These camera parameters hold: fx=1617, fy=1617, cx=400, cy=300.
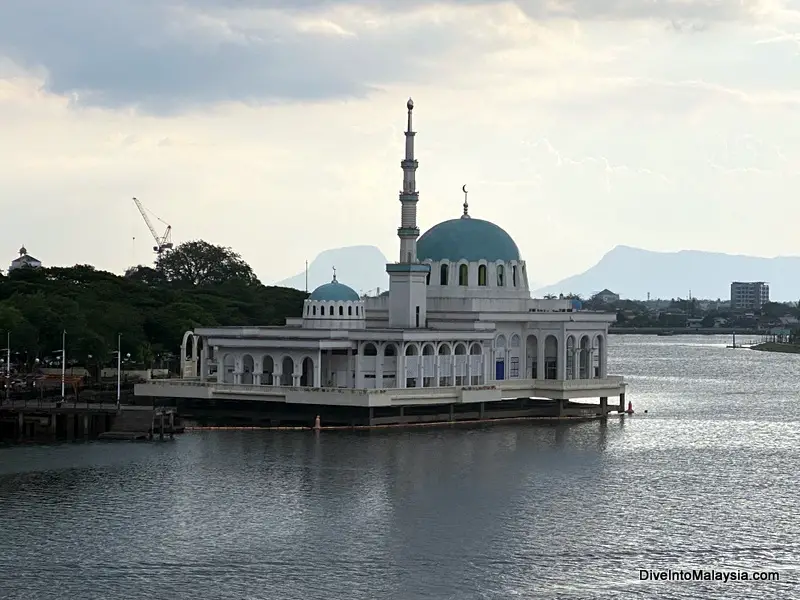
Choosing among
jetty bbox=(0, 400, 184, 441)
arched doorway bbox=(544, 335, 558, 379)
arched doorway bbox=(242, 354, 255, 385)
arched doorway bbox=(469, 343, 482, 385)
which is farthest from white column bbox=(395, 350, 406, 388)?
arched doorway bbox=(544, 335, 558, 379)

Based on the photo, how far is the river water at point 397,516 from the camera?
55.6 meters

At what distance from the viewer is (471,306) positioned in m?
112

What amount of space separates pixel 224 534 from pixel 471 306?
2033 inches

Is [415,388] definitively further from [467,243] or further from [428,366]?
[467,243]

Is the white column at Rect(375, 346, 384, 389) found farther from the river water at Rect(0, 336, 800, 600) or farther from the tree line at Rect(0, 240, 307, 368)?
the tree line at Rect(0, 240, 307, 368)

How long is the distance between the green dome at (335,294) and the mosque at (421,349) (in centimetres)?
9

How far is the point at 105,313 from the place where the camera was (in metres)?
127

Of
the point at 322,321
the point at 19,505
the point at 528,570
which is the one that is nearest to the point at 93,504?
the point at 19,505

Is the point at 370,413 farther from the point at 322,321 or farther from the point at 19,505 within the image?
the point at 19,505

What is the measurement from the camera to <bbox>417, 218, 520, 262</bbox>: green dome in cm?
11625

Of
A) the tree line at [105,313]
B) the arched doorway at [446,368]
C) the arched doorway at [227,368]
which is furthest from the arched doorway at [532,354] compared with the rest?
the tree line at [105,313]

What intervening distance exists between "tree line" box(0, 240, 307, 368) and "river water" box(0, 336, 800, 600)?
27.1 m
